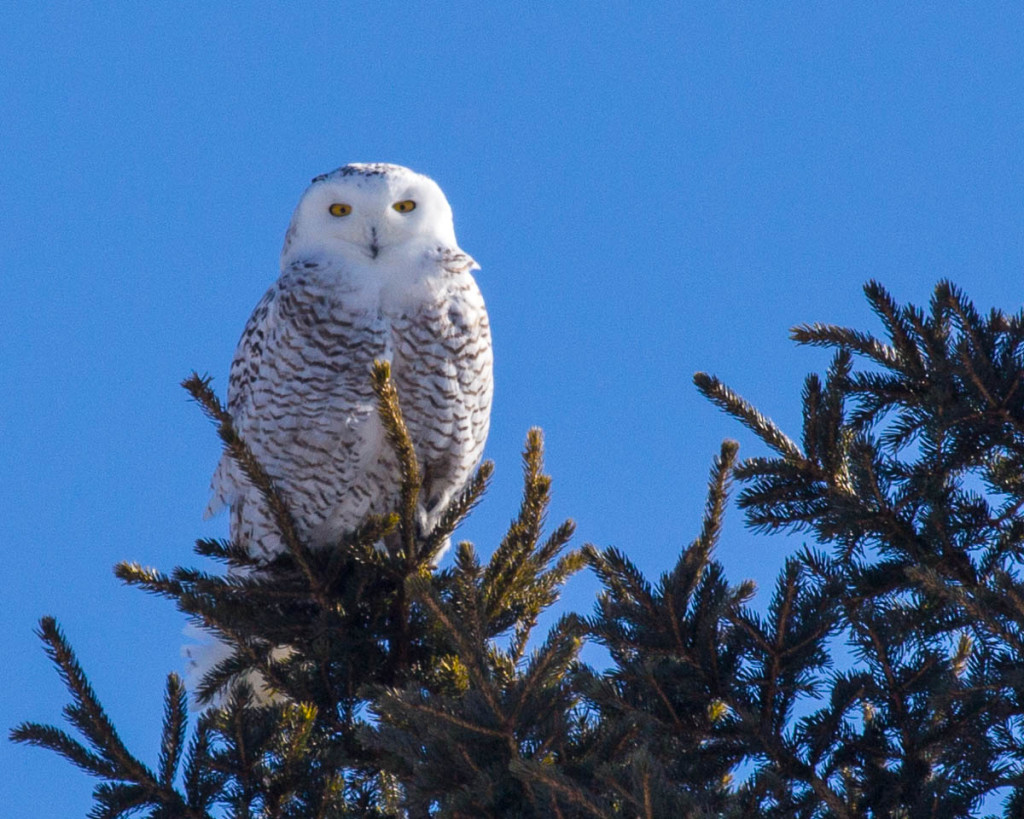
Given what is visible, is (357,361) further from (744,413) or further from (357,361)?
(744,413)

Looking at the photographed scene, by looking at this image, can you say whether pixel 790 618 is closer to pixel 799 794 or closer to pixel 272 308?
pixel 799 794

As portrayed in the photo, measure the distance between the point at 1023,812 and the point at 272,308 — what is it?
2.83 metres

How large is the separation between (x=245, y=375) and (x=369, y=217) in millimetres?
728

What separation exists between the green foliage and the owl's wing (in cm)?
103

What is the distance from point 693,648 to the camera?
9.53 ft

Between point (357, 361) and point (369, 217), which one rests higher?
point (369, 217)

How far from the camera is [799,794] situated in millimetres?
2707

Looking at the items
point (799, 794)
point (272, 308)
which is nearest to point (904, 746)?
point (799, 794)

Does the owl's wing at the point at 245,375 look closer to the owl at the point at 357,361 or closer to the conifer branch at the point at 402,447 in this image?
the owl at the point at 357,361

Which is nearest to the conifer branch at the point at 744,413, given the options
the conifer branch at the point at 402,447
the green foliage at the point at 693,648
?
the green foliage at the point at 693,648

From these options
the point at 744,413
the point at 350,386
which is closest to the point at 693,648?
the point at 744,413

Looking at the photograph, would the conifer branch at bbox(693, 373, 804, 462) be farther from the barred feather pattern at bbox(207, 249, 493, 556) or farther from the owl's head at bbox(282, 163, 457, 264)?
the owl's head at bbox(282, 163, 457, 264)

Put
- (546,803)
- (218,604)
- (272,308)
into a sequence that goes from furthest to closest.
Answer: (272,308) → (218,604) → (546,803)

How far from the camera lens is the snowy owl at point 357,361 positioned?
4.12 m
